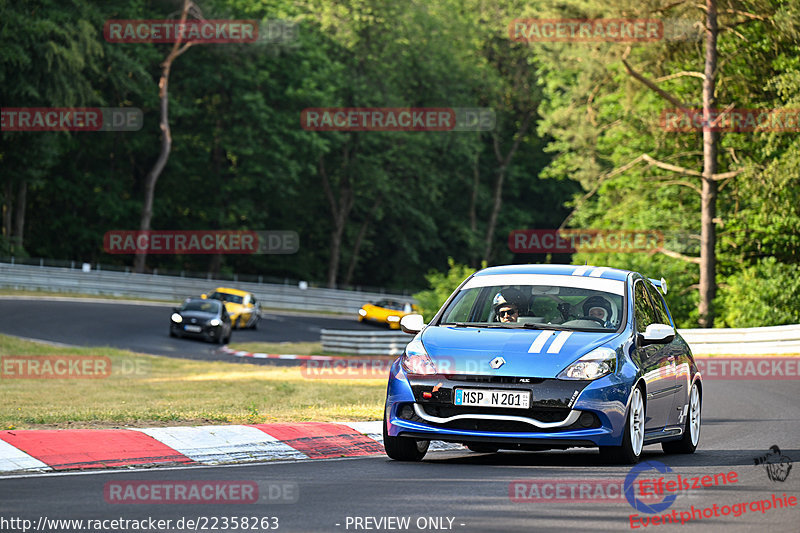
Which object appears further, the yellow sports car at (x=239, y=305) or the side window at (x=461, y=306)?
the yellow sports car at (x=239, y=305)

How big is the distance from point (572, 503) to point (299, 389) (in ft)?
43.8

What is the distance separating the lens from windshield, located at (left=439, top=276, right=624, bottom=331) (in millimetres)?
11273

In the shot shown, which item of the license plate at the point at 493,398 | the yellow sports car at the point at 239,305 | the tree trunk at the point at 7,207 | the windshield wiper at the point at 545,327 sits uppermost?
the tree trunk at the point at 7,207

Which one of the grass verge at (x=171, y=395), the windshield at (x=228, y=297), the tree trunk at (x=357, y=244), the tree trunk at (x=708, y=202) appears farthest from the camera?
the tree trunk at (x=357, y=244)

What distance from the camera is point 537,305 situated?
11.4 meters

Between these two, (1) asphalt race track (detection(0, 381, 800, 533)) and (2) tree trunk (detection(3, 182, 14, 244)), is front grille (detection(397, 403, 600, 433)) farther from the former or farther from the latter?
(2) tree trunk (detection(3, 182, 14, 244))

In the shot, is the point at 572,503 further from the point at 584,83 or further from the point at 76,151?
the point at 76,151

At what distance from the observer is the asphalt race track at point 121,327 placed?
3556 cm

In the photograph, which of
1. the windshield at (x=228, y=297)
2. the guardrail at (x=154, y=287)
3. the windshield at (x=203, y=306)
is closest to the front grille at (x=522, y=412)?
the windshield at (x=203, y=306)

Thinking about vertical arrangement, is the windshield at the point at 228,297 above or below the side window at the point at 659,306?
below

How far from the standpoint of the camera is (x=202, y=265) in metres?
71.6

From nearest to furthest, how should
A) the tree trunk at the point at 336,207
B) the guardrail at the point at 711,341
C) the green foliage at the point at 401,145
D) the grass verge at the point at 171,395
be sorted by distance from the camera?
the grass verge at the point at 171,395, the guardrail at the point at 711,341, the green foliage at the point at 401,145, the tree trunk at the point at 336,207

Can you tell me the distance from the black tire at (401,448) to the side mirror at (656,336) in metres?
2.17

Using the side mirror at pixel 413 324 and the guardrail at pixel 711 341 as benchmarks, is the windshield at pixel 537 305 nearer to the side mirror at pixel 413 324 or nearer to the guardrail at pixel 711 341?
the side mirror at pixel 413 324
